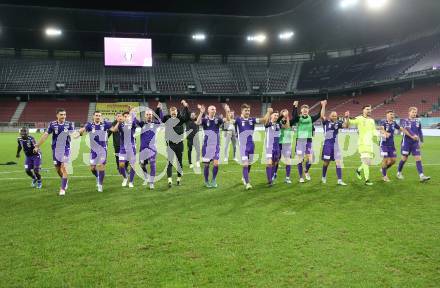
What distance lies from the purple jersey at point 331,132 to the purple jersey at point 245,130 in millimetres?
2451

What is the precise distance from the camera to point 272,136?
446 inches

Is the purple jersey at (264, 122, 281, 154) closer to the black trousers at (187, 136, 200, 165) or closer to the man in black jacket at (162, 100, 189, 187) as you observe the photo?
the man in black jacket at (162, 100, 189, 187)

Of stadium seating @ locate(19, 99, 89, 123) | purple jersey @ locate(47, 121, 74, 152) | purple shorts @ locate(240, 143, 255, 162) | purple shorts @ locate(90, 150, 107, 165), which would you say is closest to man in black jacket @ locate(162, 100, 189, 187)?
purple shorts @ locate(90, 150, 107, 165)

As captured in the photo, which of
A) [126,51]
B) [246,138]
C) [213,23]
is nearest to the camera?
[246,138]

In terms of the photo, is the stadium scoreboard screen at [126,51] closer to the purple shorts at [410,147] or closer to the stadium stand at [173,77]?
the stadium stand at [173,77]

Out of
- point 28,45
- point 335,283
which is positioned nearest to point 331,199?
point 335,283

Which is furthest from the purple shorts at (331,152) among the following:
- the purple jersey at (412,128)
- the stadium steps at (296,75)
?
the stadium steps at (296,75)

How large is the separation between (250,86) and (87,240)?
63.8 m

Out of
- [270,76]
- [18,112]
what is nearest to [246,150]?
[18,112]

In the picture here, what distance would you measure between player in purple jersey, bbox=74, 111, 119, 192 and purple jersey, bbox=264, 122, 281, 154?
4.75m

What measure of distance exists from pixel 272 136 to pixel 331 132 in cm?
202

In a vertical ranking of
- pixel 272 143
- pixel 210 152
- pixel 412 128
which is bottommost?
pixel 210 152

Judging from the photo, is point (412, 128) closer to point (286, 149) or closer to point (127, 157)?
point (286, 149)

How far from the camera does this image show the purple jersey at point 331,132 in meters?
11.6
